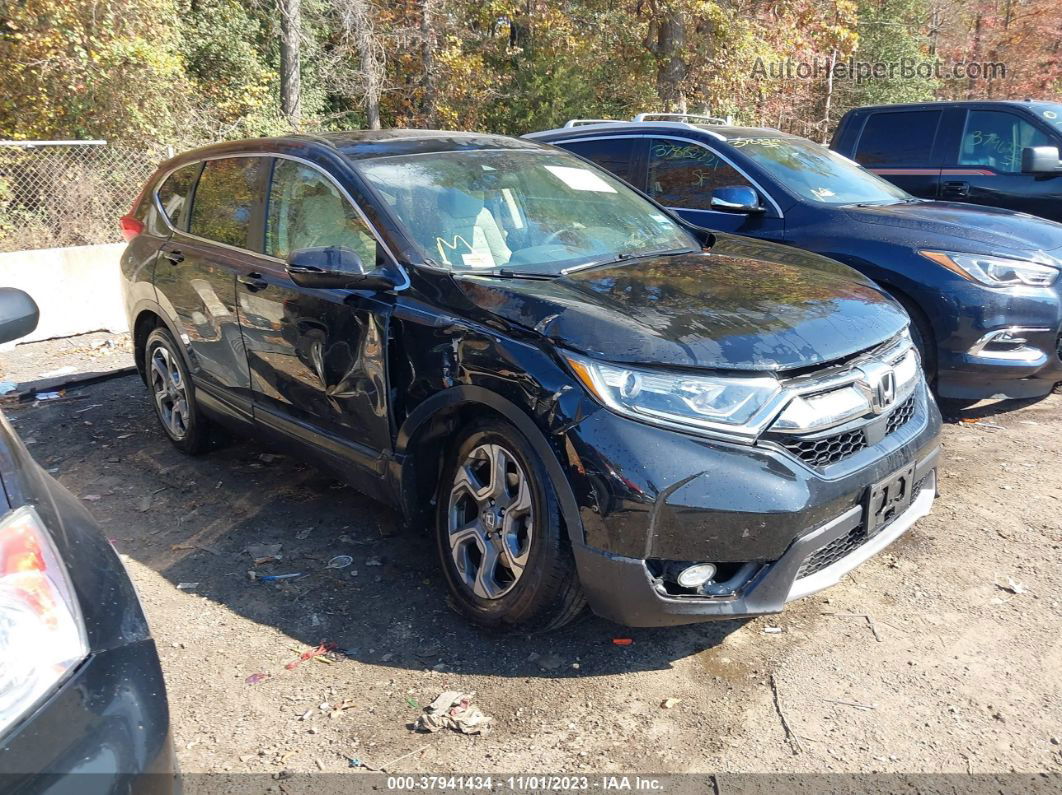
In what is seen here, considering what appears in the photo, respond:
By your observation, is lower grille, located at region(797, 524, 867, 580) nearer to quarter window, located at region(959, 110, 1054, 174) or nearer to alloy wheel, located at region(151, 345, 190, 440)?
alloy wheel, located at region(151, 345, 190, 440)

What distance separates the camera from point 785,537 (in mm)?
2803

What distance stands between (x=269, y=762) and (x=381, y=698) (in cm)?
42

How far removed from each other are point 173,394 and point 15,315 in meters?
3.01

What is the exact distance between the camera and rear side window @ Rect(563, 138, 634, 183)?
6.73 m

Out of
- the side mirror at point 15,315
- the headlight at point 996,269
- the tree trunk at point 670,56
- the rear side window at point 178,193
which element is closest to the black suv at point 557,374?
the rear side window at point 178,193

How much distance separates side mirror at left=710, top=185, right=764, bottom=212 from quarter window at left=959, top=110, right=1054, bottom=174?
3415mm

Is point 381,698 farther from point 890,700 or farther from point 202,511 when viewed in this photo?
point 202,511

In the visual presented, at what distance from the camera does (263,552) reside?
13.5 ft

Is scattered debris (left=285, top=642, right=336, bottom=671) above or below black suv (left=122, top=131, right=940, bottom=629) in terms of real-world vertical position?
below

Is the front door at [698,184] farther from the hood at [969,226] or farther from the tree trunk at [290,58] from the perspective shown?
the tree trunk at [290,58]

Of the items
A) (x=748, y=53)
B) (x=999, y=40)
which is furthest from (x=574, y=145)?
(x=999, y=40)


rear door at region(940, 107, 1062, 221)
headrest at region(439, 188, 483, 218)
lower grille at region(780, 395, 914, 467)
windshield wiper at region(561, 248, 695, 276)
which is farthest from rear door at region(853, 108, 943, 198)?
lower grille at region(780, 395, 914, 467)

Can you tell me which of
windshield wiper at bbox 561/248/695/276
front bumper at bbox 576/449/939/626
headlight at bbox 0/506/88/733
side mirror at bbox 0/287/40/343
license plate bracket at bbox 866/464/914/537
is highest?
side mirror at bbox 0/287/40/343

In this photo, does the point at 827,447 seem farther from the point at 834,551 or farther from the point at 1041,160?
the point at 1041,160
